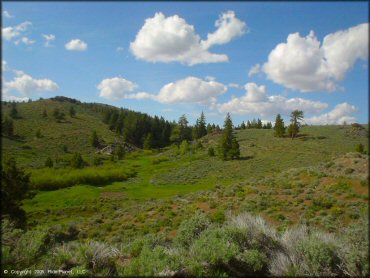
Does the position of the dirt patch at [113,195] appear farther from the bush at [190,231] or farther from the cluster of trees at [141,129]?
the cluster of trees at [141,129]

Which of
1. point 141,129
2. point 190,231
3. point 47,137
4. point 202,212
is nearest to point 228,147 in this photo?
point 202,212

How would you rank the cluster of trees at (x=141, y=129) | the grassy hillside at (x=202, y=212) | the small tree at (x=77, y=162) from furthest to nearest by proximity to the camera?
the cluster of trees at (x=141, y=129) → the small tree at (x=77, y=162) → the grassy hillside at (x=202, y=212)

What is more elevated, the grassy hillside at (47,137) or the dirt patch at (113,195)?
the grassy hillside at (47,137)

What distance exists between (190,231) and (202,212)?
15963 millimetres

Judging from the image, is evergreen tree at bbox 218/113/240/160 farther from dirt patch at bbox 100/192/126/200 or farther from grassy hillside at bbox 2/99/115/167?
grassy hillside at bbox 2/99/115/167

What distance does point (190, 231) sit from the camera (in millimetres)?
10883

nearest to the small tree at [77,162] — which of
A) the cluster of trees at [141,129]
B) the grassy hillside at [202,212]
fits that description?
the grassy hillside at [202,212]

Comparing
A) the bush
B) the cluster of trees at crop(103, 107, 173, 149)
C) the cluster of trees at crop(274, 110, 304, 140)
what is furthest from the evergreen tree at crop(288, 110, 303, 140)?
the bush

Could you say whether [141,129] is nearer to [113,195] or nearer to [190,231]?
[113,195]

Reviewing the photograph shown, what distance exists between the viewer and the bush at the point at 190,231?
10.7 m

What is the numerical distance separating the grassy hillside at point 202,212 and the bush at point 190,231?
0.12 ft

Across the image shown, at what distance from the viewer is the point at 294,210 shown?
80.9 ft

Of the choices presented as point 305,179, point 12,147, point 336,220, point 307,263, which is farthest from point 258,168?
point 12,147

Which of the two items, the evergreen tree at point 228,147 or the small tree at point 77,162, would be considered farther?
the small tree at point 77,162
